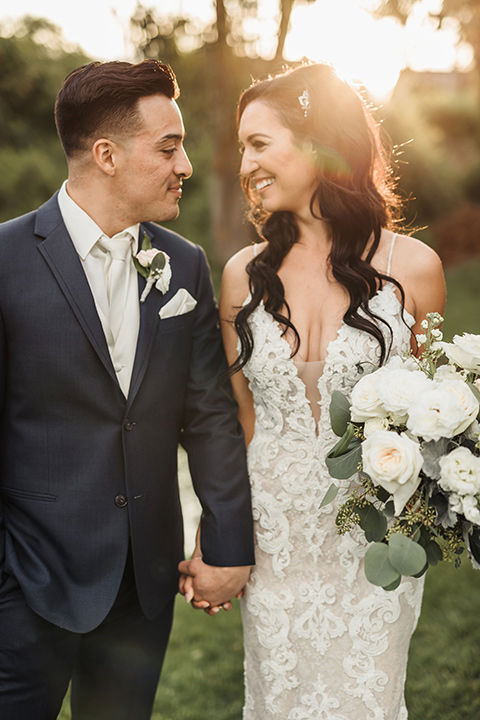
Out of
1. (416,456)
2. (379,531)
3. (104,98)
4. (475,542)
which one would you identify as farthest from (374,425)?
(104,98)

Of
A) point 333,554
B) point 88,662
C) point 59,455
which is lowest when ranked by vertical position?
point 88,662

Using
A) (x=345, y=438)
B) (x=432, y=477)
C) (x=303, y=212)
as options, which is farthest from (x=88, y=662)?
(x=303, y=212)

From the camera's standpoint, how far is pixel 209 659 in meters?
4.04

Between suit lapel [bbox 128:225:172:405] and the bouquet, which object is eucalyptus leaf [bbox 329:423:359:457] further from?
suit lapel [bbox 128:225:172:405]

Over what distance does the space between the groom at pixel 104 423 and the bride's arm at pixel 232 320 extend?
0.13m

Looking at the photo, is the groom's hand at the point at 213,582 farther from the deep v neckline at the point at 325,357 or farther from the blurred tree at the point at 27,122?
the blurred tree at the point at 27,122

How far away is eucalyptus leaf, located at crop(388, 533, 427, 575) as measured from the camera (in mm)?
1706

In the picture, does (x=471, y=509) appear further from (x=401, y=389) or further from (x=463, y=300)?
(x=463, y=300)

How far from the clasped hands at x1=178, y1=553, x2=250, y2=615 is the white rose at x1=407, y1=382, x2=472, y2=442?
1.11 m

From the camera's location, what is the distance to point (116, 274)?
2.43 m

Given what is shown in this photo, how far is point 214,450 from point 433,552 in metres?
0.96

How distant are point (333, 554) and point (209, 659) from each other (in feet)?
6.17

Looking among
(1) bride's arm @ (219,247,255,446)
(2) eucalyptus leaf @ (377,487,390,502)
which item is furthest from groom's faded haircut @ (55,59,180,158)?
(2) eucalyptus leaf @ (377,487,390,502)

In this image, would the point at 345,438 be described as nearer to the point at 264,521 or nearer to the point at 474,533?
the point at 474,533
